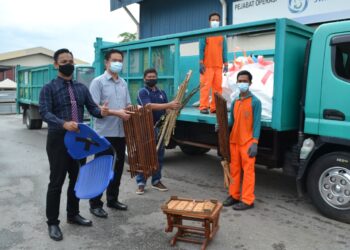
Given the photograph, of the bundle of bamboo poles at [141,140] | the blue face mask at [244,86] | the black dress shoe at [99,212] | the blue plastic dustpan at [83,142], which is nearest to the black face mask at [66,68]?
the blue plastic dustpan at [83,142]

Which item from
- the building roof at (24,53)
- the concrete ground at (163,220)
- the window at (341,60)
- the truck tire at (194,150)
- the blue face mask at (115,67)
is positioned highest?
the building roof at (24,53)

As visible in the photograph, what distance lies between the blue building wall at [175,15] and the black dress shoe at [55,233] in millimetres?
7312

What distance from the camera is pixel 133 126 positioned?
4.24m

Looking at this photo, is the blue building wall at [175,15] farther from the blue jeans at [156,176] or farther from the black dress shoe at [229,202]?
the black dress shoe at [229,202]

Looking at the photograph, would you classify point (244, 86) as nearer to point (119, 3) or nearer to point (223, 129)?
point (223, 129)

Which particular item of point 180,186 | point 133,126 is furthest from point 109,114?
point 180,186

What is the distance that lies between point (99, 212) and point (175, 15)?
327 inches

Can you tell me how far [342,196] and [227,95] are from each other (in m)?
2.29

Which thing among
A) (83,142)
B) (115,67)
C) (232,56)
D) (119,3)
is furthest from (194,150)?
(119,3)

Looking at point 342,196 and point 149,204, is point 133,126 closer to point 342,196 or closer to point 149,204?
point 149,204

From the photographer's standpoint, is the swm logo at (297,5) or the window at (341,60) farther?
the swm logo at (297,5)

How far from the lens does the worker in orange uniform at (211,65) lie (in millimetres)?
5438

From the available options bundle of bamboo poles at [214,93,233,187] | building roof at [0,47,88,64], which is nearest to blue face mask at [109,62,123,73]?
bundle of bamboo poles at [214,93,233,187]

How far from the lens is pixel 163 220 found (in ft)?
13.8
